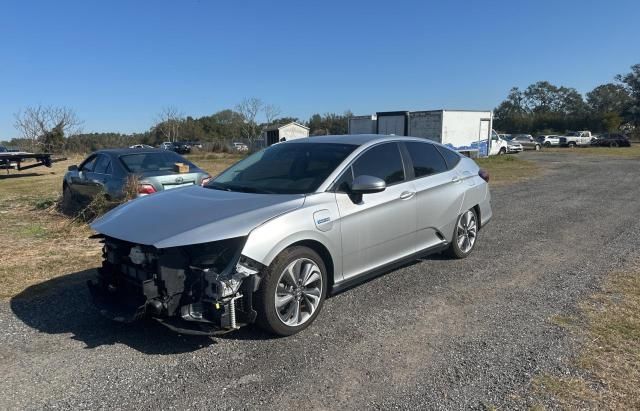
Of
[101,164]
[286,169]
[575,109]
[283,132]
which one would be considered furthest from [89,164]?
[575,109]

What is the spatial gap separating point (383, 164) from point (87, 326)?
3136mm

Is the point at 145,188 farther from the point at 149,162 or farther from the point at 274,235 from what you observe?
the point at 274,235

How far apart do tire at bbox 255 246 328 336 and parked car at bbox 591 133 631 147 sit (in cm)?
5563

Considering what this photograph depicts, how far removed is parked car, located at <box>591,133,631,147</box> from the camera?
1969 inches

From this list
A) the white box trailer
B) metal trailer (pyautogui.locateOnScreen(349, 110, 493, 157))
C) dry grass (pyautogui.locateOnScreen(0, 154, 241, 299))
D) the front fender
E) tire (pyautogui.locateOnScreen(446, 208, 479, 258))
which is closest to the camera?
the front fender

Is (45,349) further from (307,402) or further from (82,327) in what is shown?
(307,402)

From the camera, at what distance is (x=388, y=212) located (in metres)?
4.72

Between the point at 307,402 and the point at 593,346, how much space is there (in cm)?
227

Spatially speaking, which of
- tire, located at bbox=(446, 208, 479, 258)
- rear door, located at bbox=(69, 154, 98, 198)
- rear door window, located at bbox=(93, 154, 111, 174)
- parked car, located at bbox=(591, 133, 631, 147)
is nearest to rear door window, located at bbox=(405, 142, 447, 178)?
tire, located at bbox=(446, 208, 479, 258)

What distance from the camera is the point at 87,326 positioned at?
4148mm

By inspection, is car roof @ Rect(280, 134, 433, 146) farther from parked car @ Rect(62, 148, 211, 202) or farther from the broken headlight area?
parked car @ Rect(62, 148, 211, 202)

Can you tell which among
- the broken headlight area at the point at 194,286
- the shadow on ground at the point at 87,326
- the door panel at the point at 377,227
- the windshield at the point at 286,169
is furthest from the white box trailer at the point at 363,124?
the broken headlight area at the point at 194,286

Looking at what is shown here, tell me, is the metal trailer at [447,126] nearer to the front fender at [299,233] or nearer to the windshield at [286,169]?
the windshield at [286,169]

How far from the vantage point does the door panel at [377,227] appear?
14.2 ft
